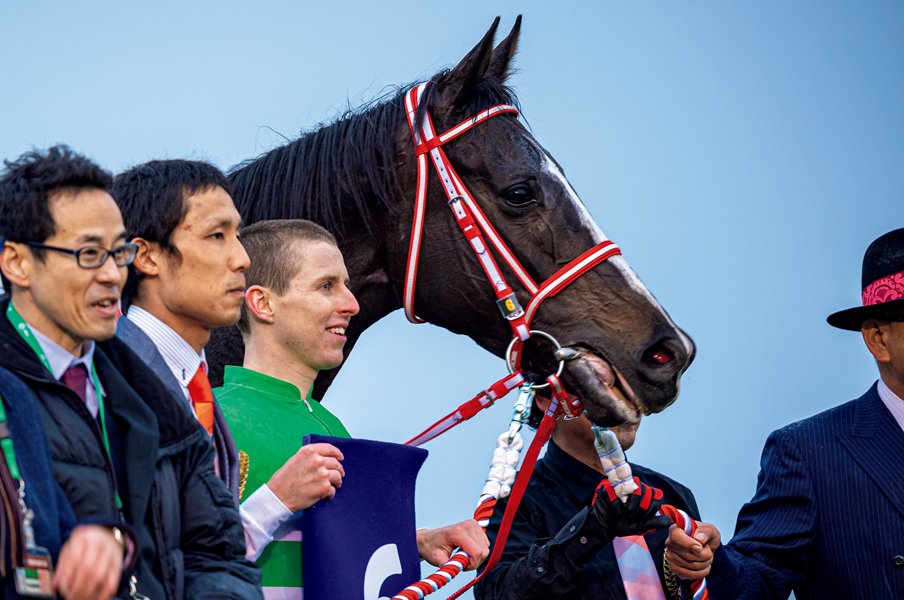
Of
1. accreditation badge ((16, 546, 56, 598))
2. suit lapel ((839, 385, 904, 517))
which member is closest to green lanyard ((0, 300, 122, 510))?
accreditation badge ((16, 546, 56, 598))

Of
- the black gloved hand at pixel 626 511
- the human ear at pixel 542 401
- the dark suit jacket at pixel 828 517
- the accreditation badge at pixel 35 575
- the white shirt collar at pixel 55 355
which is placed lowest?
the dark suit jacket at pixel 828 517

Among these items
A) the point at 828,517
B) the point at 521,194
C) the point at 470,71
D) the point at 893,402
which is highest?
the point at 470,71

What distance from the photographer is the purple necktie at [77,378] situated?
81.0 inches

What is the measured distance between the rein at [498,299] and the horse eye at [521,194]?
0.12 metres

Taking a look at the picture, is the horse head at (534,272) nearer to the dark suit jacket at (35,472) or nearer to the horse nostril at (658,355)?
the horse nostril at (658,355)

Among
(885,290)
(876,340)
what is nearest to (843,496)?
(876,340)

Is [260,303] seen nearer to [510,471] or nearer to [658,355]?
[510,471]

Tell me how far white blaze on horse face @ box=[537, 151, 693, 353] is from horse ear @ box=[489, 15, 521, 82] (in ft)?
1.41

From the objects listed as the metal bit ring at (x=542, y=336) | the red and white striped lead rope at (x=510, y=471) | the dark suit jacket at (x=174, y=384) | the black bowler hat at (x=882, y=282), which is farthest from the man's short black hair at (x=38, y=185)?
the black bowler hat at (x=882, y=282)

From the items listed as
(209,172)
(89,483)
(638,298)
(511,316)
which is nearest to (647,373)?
(638,298)

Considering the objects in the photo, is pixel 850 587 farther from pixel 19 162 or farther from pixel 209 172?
pixel 19 162

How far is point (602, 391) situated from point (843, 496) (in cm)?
82

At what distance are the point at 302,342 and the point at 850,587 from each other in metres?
1.80

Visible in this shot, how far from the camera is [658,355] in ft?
11.8
